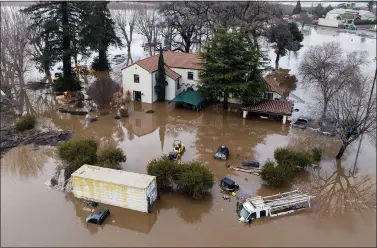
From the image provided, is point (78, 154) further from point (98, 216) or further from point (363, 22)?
point (363, 22)

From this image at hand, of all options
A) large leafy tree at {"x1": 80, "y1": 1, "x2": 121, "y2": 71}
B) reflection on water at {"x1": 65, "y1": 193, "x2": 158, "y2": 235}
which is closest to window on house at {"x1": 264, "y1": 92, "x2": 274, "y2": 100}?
reflection on water at {"x1": 65, "y1": 193, "x2": 158, "y2": 235}

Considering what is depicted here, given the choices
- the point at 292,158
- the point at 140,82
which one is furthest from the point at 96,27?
the point at 292,158

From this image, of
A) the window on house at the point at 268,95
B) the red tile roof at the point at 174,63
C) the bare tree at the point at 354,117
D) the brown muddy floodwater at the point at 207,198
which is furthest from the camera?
the red tile roof at the point at 174,63

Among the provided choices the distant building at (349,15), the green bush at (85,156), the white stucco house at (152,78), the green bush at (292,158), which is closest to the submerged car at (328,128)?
the green bush at (292,158)

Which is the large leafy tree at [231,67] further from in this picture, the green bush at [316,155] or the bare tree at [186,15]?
the bare tree at [186,15]

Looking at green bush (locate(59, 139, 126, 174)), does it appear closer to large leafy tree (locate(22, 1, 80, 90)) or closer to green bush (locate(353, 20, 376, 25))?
large leafy tree (locate(22, 1, 80, 90))

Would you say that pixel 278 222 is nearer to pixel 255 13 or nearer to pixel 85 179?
pixel 85 179

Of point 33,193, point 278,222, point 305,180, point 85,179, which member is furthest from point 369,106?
point 33,193
